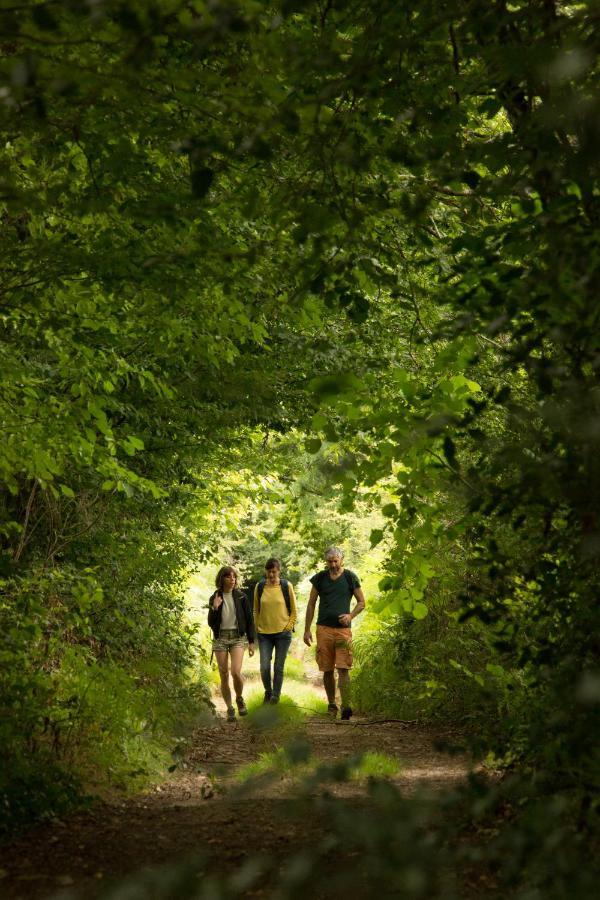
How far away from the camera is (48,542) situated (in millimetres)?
10070

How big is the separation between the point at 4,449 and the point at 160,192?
7.50 ft

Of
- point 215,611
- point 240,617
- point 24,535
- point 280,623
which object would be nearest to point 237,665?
point 240,617

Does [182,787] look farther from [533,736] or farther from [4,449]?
[533,736]

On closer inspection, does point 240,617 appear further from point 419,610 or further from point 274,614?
point 419,610

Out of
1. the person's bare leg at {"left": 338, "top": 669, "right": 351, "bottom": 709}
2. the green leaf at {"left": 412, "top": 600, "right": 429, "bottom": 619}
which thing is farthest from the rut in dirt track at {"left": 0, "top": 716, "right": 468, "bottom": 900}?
the person's bare leg at {"left": 338, "top": 669, "right": 351, "bottom": 709}

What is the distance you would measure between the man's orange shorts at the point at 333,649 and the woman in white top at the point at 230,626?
3.41ft

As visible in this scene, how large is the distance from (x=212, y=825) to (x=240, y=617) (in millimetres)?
6575

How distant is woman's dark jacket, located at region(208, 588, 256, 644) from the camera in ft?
39.4

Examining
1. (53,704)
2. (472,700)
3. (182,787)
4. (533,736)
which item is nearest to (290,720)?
(472,700)

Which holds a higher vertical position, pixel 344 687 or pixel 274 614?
pixel 274 614

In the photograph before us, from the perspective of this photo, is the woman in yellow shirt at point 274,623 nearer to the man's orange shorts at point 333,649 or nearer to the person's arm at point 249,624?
the person's arm at point 249,624

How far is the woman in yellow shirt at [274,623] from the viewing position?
11734mm

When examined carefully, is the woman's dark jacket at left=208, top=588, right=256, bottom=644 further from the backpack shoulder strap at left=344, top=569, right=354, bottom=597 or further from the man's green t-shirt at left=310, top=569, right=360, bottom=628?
Answer: the backpack shoulder strap at left=344, top=569, right=354, bottom=597

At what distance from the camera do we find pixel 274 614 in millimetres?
11758
